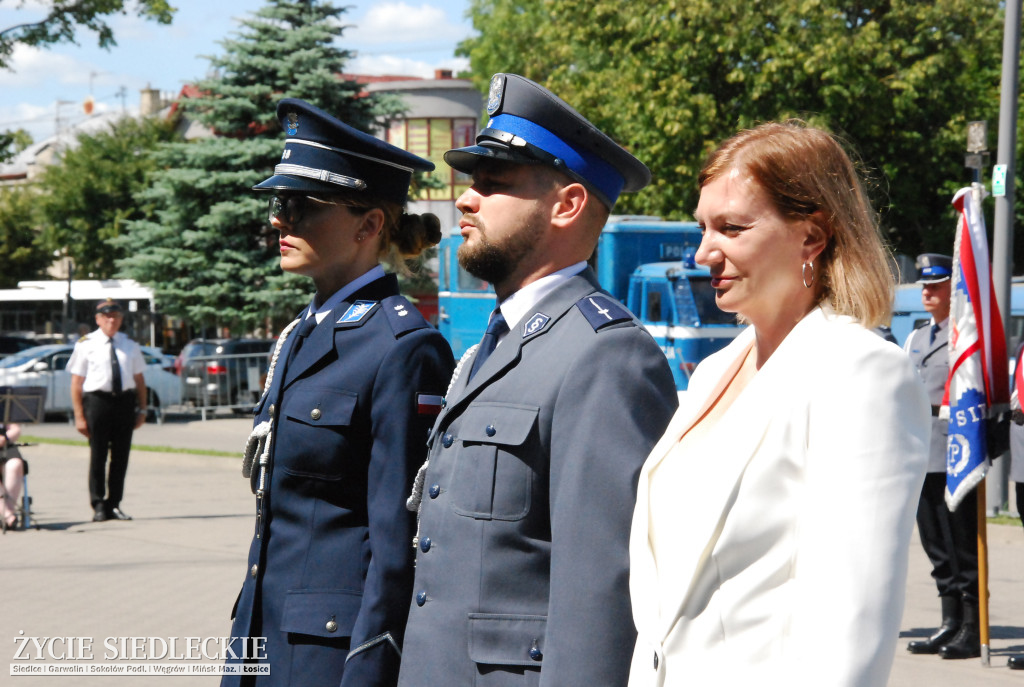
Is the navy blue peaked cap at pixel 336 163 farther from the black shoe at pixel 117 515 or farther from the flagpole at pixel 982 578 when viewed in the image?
the black shoe at pixel 117 515

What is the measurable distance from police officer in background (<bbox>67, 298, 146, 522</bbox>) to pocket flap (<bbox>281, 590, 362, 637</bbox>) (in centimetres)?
929

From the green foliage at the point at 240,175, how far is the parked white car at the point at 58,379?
7.19ft

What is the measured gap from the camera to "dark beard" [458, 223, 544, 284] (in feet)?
8.72

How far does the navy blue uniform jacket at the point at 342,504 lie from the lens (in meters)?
2.84

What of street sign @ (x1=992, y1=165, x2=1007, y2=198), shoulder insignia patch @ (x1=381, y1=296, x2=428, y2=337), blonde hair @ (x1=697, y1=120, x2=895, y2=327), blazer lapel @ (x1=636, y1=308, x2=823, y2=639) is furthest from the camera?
street sign @ (x1=992, y1=165, x2=1007, y2=198)

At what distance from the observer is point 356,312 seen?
3.26m

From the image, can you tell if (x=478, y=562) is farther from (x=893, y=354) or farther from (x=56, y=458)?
(x=56, y=458)

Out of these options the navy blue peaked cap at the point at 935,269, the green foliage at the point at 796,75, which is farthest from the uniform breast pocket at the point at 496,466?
the green foliage at the point at 796,75

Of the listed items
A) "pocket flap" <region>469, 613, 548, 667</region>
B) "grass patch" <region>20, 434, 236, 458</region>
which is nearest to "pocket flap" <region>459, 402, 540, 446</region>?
"pocket flap" <region>469, 613, 548, 667</region>

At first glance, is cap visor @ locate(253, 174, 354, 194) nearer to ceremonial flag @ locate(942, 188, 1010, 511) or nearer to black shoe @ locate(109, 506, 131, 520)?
ceremonial flag @ locate(942, 188, 1010, 511)

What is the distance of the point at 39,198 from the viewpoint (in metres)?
51.9

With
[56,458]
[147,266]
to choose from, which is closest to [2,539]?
[56,458]

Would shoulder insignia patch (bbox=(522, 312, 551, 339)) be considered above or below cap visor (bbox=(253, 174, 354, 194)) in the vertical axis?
below

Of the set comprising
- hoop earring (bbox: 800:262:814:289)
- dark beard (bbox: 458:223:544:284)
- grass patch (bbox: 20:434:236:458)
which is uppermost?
dark beard (bbox: 458:223:544:284)
